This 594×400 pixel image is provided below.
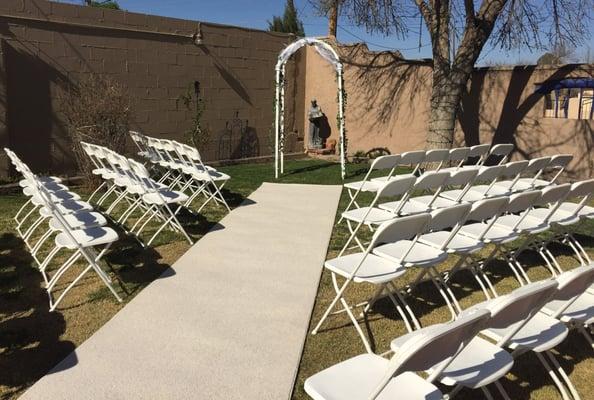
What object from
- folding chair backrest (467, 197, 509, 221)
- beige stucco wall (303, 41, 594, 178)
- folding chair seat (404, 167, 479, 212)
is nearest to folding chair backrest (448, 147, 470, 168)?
folding chair seat (404, 167, 479, 212)

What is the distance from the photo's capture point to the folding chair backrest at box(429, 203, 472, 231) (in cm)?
322

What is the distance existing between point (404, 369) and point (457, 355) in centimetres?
42

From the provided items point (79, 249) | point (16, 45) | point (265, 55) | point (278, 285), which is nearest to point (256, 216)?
point (278, 285)

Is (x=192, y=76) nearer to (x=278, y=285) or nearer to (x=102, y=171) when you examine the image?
(x=102, y=171)

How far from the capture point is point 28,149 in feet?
25.8

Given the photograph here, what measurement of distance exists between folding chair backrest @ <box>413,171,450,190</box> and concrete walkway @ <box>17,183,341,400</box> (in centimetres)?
113

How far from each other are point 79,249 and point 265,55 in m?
8.51

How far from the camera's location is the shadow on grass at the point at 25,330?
2855mm

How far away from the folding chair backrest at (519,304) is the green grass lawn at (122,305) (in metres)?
0.77

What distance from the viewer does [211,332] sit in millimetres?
3326

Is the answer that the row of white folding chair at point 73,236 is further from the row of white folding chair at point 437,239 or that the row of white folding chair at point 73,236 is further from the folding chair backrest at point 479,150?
the folding chair backrest at point 479,150

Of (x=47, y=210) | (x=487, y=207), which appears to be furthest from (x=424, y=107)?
(x=47, y=210)

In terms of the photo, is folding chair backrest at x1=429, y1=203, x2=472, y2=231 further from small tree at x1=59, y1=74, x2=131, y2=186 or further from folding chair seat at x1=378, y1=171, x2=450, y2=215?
small tree at x1=59, y1=74, x2=131, y2=186

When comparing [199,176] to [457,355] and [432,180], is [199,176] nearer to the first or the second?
[432,180]
